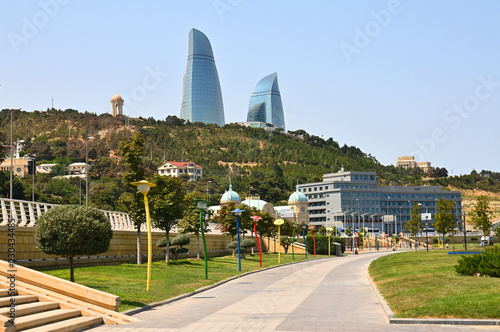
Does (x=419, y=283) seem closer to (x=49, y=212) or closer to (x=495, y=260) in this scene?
(x=495, y=260)

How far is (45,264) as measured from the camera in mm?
30266

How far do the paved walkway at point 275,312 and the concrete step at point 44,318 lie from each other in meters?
1.14

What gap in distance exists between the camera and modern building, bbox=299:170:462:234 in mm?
182125

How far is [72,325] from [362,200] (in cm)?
17525

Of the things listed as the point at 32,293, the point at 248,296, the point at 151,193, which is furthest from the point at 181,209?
the point at 32,293

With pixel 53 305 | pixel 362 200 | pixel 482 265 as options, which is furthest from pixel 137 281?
pixel 362 200

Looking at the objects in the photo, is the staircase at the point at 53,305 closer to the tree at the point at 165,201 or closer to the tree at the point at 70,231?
the tree at the point at 70,231

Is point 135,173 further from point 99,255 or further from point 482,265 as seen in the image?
point 482,265

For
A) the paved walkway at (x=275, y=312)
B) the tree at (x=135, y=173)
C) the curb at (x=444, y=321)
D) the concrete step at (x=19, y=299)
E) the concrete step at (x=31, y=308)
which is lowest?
the paved walkway at (x=275, y=312)

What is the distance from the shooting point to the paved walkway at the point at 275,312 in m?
16.3

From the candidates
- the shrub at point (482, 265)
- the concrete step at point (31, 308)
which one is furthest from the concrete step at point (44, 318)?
the shrub at point (482, 265)

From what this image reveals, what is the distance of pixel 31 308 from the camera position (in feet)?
54.4

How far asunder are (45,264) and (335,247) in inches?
2541

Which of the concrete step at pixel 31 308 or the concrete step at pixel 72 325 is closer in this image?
the concrete step at pixel 72 325
